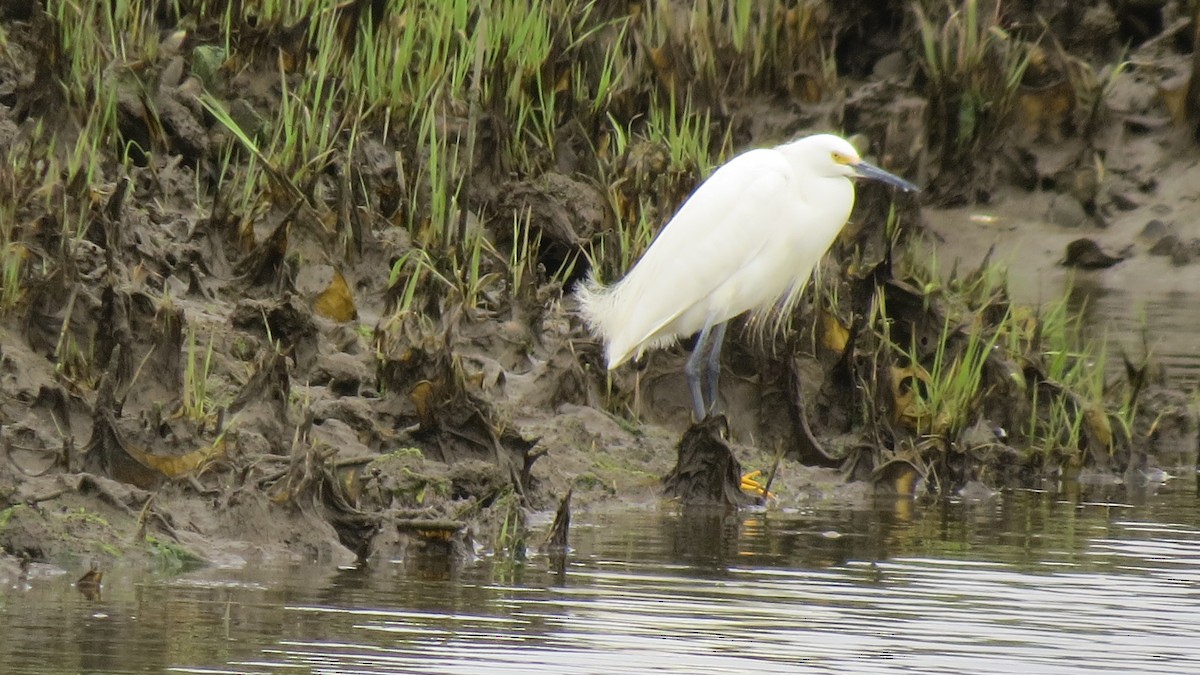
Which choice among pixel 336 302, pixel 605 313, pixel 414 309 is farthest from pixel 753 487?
pixel 336 302

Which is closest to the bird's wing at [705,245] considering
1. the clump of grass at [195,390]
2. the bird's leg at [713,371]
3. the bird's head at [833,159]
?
the bird's head at [833,159]

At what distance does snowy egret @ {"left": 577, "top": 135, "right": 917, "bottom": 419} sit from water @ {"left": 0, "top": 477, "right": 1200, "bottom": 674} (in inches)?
70.5

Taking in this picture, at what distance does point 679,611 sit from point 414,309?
2639mm

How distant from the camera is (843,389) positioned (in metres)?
7.26

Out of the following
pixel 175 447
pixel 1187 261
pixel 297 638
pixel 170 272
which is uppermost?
pixel 1187 261

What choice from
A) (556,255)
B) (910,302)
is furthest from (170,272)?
(910,302)

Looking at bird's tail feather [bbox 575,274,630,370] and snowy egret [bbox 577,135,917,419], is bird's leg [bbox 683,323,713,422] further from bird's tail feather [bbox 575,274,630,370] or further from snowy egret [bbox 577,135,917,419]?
bird's tail feather [bbox 575,274,630,370]

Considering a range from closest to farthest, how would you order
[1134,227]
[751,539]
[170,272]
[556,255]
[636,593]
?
1. [636,593]
2. [751,539]
3. [170,272]
4. [556,255]
5. [1134,227]

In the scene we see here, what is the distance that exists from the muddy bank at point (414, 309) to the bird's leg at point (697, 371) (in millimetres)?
144

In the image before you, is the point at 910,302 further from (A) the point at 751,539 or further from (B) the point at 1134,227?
(B) the point at 1134,227

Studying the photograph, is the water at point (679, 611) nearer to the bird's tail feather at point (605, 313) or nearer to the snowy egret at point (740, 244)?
the bird's tail feather at point (605, 313)

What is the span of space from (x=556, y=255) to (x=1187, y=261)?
4064 mm

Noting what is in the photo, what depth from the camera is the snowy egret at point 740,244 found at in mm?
7477

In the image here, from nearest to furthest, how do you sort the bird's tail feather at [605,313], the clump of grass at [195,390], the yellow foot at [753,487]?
the clump of grass at [195,390], the yellow foot at [753,487], the bird's tail feather at [605,313]
